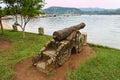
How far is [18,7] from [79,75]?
11.8 m

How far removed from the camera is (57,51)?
959cm

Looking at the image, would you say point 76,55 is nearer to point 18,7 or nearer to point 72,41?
point 72,41

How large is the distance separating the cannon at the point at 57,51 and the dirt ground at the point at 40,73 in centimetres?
27

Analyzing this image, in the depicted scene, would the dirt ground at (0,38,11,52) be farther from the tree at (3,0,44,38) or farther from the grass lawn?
the tree at (3,0,44,38)

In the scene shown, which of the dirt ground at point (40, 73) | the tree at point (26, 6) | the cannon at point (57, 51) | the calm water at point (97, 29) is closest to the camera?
the dirt ground at point (40, 73)

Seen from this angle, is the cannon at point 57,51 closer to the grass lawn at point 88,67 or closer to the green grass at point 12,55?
the grass lawn at point 88,67

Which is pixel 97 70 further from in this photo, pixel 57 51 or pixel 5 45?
pixel 5 45

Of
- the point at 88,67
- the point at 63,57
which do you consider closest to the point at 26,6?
the point at 63,57

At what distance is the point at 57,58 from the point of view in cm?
956

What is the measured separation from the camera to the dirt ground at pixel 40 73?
8945 millimetres

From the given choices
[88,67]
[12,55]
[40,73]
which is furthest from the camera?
[12,55]

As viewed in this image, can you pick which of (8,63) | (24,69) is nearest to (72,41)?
(24,69)

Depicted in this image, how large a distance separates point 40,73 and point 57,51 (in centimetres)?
150

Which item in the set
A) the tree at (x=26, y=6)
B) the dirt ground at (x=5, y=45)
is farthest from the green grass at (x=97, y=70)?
the tree at (x=26, y=6)
